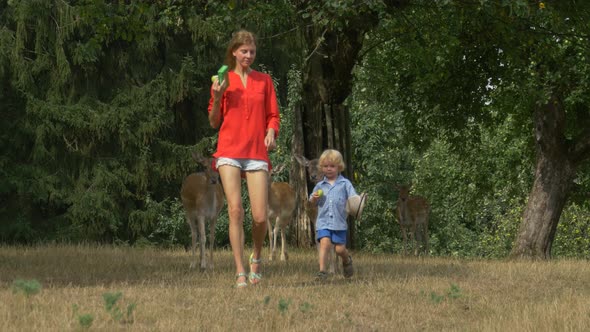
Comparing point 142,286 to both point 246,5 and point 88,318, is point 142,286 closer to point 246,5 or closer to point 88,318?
point 88,318

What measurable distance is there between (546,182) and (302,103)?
595 cm

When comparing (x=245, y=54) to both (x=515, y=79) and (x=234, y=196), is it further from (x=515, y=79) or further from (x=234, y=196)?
(x=515, y=79)

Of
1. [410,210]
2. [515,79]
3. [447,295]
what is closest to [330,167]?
[447,295]

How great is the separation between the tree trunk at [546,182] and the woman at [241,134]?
12.9 meters

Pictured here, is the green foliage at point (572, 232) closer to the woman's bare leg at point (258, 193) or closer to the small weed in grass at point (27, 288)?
the woman's bare leg at point (258, 193)

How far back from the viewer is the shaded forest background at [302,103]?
1856 cm

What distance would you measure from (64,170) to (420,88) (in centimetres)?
1381

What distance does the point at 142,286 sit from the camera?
10047 mm

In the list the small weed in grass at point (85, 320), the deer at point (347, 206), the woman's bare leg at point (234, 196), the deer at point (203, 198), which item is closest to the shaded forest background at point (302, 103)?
the deer at point (347, 206)

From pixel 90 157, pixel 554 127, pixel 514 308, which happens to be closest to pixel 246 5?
pixel 554 127

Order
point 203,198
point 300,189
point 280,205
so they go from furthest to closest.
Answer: point 300,189
point 280,205
point 203,198

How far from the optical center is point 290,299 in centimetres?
835

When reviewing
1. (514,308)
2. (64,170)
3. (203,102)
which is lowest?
(514,308)

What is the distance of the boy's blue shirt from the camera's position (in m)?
11.1
